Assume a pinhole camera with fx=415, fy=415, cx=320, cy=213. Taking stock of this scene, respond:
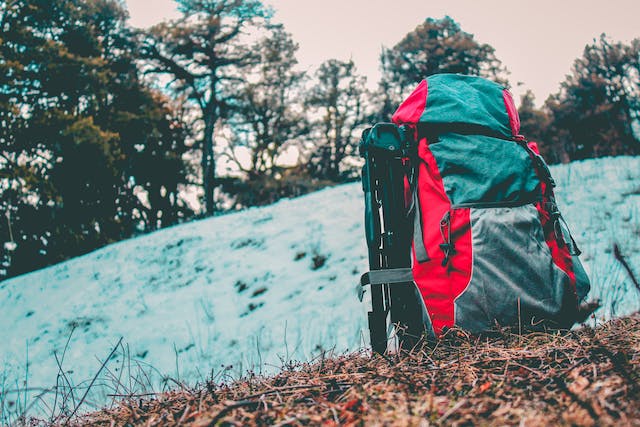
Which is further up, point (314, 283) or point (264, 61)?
point (264, 61)

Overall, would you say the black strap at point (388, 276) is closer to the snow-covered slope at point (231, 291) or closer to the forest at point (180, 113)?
the snow-covered slope at point (231, 291)

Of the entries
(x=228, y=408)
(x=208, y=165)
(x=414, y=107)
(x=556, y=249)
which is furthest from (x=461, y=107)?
(x=208, y=165)

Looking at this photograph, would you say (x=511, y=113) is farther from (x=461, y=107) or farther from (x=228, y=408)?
(x=228, y=408)

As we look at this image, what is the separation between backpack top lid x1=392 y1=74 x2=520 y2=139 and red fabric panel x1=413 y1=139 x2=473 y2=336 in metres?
0.15

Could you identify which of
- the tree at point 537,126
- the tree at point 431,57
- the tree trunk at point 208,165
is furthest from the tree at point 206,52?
the tree at point 537,126

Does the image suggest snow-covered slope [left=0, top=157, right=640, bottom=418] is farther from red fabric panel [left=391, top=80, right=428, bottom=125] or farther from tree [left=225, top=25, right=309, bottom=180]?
tree [left=225, top=25, right=309, bottom=180]

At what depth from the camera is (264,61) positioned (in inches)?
753

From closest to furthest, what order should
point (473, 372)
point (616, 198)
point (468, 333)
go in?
1. point (473, 372)
2. point (468, 333)
3. point (616, 198)

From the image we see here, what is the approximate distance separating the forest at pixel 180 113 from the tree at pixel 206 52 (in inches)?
2.2

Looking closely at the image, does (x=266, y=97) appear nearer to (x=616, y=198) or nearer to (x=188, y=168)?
(x=188, y=168)

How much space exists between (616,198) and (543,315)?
18.2 feet

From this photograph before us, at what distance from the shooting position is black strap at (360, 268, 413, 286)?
209cm

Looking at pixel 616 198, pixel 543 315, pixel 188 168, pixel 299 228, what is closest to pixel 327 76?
pixel 188 168

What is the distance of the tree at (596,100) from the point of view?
17.8 meters
